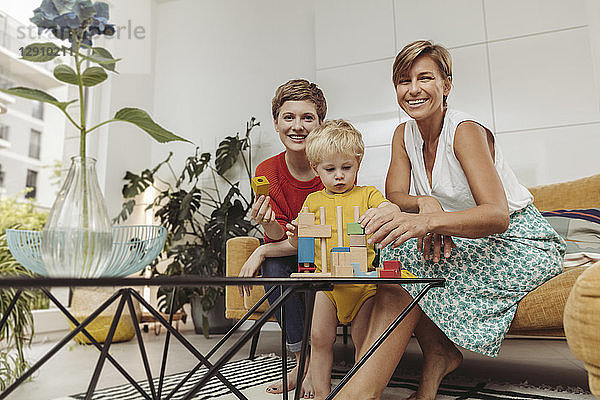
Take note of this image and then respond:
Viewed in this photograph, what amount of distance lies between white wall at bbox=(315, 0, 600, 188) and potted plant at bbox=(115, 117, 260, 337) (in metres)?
0.84

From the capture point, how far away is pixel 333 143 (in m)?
1.25

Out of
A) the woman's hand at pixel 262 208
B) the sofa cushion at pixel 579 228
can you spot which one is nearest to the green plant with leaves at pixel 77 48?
the woman's hand at pixel 262 208

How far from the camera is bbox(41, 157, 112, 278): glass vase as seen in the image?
2.36 ft

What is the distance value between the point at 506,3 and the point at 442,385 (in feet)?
7.40

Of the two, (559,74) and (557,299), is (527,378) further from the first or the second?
(559,74)

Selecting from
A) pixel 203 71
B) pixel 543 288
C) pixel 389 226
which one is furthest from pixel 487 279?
pixel 203 71

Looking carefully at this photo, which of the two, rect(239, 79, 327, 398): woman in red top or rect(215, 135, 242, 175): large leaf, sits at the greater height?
rect(215, 135, 242, 175): large leaf

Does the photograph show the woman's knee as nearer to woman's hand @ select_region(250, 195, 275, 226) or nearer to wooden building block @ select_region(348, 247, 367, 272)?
woman's hand @ select_region(250, 195, 275, 226)

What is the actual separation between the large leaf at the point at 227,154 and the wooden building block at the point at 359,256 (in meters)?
2.45

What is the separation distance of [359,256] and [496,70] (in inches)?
84.0

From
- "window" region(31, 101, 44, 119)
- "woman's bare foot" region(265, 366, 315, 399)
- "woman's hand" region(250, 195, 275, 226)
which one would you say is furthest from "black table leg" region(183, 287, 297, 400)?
"window" region(31, 101, 44, 119)

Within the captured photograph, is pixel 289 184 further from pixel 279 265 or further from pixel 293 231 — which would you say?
pixel 293 231

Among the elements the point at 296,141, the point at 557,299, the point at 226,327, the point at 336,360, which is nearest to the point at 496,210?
the point at 557,299

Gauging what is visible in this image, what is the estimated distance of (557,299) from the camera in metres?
1.19
